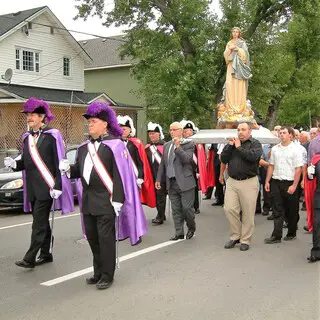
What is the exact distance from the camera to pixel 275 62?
85.4ft

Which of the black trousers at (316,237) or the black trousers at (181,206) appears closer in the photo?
the black trousers at (316,237)

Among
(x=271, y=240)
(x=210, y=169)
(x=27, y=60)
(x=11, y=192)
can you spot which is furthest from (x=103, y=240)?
(x=27, y=60)

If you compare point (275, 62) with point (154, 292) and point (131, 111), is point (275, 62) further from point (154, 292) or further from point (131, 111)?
point (154, 292)

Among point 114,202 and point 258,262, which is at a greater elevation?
point 114,202

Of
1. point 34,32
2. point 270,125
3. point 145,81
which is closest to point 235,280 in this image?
point 145,81

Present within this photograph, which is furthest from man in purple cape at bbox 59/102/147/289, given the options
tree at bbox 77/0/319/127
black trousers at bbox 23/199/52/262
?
tree at bbox 77/0/319/127

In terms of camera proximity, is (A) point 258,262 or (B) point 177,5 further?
(B) point 177,5

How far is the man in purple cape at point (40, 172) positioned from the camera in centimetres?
623

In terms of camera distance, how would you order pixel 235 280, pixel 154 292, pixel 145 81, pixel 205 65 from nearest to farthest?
pixel 154 292 < pixel 235 280 < pixel 205 65 < pixel 145 81

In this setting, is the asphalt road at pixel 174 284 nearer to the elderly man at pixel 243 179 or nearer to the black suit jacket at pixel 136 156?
the elderly man at pixel 243 179

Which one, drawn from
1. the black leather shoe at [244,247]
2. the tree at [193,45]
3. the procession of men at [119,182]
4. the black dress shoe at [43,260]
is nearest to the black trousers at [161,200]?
the procession of men at [119,182]

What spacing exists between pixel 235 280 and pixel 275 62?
71.0ft

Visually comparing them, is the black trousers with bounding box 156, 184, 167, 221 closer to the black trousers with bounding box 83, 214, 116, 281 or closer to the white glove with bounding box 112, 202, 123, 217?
the black trousers with bounding box 83, 214, 116, 281

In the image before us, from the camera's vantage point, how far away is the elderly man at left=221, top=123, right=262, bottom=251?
23.9ft
